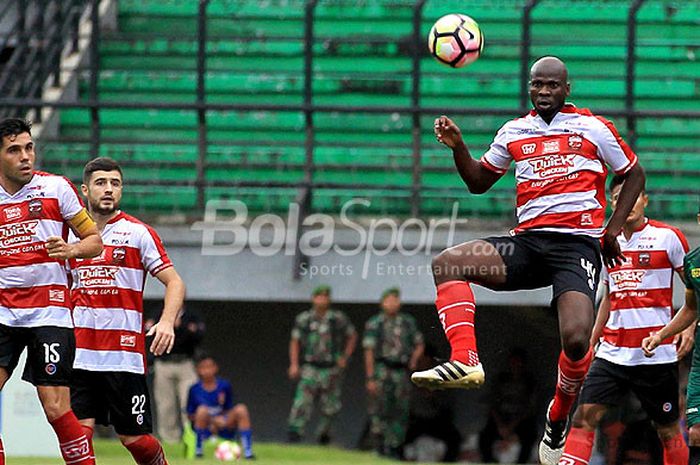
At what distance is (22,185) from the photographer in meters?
8.51

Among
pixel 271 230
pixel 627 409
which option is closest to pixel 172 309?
pixel 271 230

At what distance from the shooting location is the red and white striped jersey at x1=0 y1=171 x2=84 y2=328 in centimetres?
841

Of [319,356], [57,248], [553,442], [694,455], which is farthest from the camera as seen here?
[319,356]

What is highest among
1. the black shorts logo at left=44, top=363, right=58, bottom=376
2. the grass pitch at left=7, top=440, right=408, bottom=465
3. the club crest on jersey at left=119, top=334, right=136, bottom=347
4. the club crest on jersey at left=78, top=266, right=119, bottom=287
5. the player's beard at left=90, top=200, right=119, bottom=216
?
the player's beard at left=90, top=200, right=119, bottom=216

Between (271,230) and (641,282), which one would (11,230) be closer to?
(641,282)

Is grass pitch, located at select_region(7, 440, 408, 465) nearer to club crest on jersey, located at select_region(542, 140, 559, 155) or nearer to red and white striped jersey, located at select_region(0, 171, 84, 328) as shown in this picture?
red and white striped jersey, located at select_region(0, 171, 84, 328)

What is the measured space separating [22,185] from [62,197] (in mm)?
245

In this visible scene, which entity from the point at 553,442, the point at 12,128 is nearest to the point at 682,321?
the point at 553,442

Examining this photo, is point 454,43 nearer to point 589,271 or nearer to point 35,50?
point 589,271

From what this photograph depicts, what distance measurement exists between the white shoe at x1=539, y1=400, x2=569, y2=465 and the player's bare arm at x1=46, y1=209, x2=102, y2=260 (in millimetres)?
3177

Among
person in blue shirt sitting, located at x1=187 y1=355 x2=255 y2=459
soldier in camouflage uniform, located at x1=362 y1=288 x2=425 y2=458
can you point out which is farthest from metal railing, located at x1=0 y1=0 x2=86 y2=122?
soldier in camouflage uniform, located at x1=362 y1=288 x2=425 y2=458

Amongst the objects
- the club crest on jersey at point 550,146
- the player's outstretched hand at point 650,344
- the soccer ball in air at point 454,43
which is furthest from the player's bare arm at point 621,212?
the soccer ball in air at point 454,43

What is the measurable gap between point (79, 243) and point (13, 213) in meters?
0.47

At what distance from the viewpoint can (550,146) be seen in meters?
8.50
